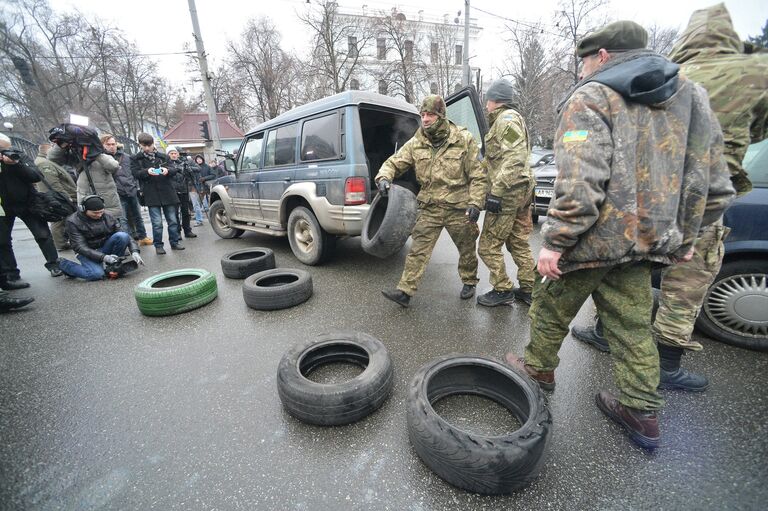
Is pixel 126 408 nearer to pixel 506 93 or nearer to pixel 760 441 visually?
pixel 760 441

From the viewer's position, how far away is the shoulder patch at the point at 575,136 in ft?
4.53

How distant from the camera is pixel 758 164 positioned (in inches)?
93.3

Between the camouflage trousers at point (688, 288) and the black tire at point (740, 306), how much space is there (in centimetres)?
64

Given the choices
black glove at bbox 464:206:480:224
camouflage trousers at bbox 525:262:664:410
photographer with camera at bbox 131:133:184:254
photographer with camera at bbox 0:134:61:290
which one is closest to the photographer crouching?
photographer with camera at bbox 0:134:61:290

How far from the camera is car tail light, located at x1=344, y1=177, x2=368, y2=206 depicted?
3816 millimetres

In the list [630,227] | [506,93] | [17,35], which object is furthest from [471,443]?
[17,35]

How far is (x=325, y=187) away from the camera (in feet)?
13.3

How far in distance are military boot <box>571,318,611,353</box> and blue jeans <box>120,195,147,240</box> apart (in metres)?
7.15

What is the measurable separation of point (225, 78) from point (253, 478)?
3091 cm

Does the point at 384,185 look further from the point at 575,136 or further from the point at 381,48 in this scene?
the point at 381,48

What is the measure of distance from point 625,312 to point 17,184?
6.80 m

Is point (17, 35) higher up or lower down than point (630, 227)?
higher up

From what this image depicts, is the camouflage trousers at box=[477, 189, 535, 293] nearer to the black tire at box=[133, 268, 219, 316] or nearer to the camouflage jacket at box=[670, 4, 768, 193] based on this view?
the camouflage jacket at box=[670, 4, 768, 193]

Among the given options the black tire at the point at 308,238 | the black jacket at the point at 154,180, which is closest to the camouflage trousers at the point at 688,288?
the black tire at the point at 308,238
